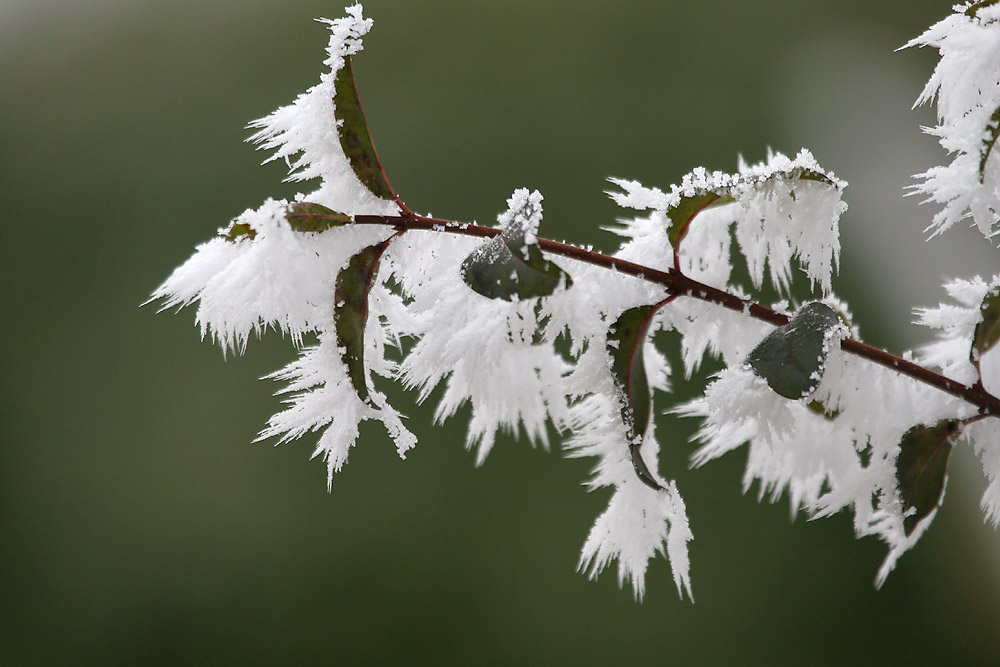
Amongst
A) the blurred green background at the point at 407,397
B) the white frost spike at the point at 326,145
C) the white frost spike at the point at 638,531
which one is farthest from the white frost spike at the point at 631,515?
the blurred green background at the point at 407,397

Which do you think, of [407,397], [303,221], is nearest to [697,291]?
[303,221]

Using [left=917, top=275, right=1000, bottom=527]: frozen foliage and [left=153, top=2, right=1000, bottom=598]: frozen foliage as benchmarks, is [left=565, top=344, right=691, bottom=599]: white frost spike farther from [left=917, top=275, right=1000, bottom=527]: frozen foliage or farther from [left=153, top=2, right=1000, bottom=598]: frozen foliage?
[left=917, top=275, right=1000, bottom=527]: frozen foliage

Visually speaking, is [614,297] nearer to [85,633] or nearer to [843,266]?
[843,266]

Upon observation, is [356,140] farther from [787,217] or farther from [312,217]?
[787,217]

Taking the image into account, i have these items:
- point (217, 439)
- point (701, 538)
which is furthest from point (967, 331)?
point (217, 439)

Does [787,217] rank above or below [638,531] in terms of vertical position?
above

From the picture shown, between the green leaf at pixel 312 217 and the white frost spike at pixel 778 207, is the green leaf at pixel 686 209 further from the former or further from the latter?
the green leaf at pixel 312 217
